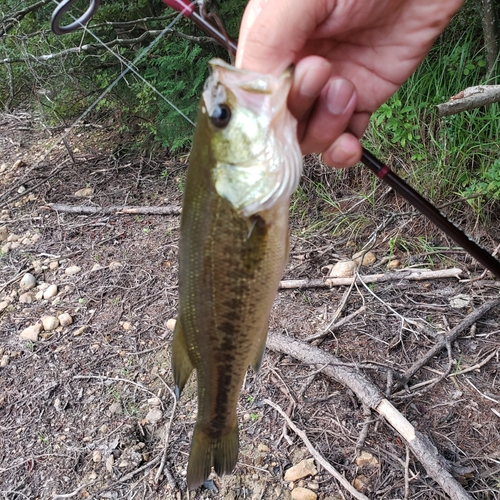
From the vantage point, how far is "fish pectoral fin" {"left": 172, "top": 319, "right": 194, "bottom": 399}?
1.65m

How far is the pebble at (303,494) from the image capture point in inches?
96.5

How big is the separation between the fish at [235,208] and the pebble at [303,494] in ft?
4.14

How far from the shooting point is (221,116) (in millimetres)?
1435

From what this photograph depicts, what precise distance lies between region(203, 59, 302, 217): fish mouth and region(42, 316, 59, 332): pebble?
296 cm

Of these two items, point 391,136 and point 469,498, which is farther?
point 391,136

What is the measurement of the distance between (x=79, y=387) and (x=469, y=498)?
8.39 ft

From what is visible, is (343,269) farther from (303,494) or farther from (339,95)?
(339,95)

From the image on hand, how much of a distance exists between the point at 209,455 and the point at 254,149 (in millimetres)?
1195

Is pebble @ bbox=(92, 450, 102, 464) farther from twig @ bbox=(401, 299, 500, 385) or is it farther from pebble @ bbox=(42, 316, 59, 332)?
twig @ bbox=(401, 299, 500, 385)

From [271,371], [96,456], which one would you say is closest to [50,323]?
[96,456]

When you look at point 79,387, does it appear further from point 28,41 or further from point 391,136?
point 28,41

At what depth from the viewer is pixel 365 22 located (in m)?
1.96

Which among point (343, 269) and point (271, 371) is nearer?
point (271, 371)

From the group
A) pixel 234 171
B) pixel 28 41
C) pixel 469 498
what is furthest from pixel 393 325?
pixel 28 41
